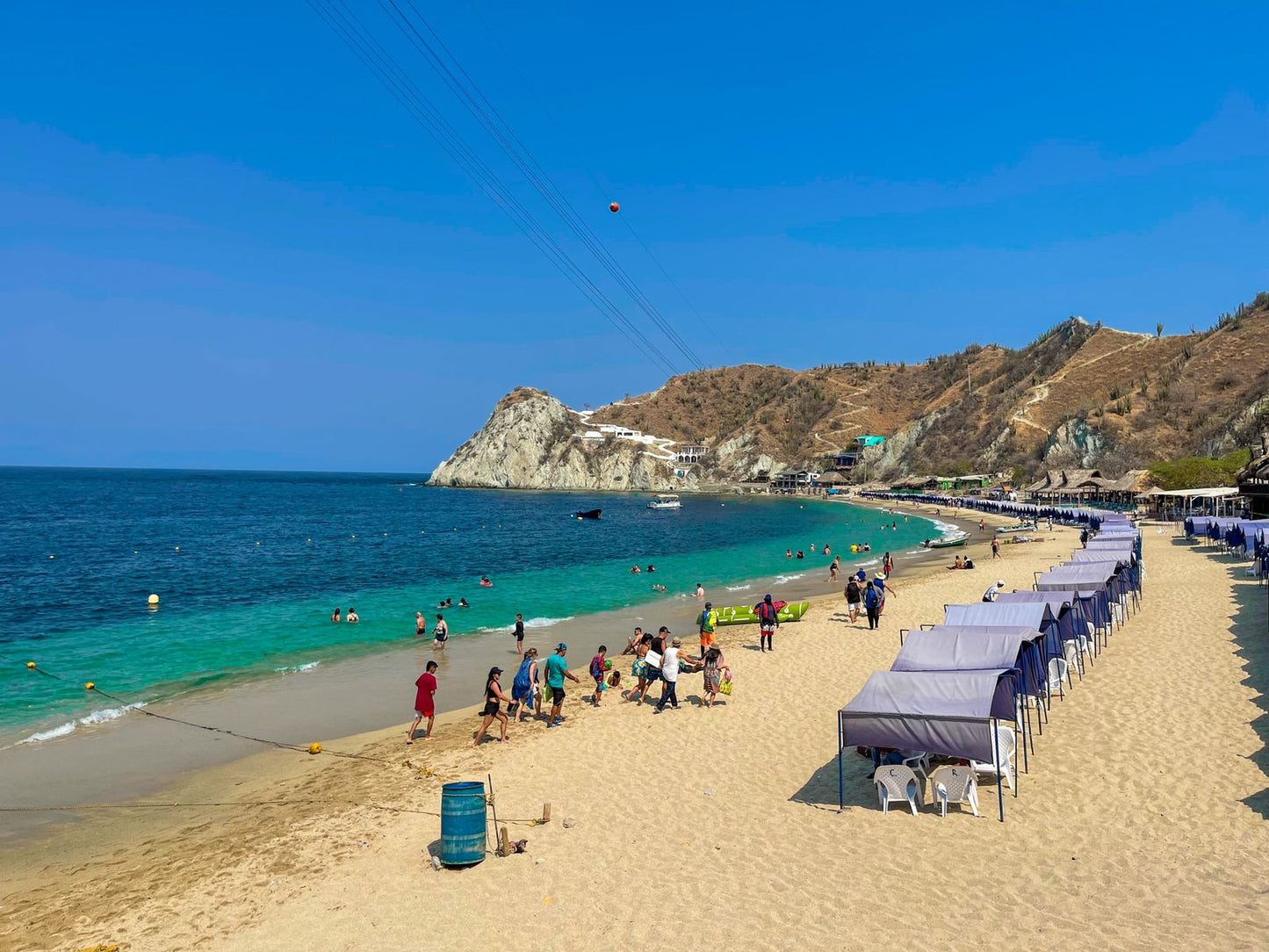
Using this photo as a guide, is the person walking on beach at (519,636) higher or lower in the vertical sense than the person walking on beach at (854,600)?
lower

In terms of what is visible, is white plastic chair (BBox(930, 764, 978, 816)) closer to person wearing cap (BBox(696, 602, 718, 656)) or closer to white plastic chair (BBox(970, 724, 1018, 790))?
white plastic chair (BBox(970, 724, 1018, 790))

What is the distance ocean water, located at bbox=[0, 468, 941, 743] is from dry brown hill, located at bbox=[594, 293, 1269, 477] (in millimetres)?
29645

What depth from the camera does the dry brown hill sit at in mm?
88438

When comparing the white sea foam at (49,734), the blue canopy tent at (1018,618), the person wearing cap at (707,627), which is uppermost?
the blue canopy tent at (1018,618)

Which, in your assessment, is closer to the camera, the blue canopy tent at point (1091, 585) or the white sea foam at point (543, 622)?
the blue canopy tent at point (1091, 585)

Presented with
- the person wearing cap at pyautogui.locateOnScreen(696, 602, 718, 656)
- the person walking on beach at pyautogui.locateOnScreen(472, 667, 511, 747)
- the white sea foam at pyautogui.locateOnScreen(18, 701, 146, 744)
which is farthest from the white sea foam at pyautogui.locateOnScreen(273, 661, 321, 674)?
the person wearing cap at pyautogui.locateOnScreen(696, 602, 718, 656)

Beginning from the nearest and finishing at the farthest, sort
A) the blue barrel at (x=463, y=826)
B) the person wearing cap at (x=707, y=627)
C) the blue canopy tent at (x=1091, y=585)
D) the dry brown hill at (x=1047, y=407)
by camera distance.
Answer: the blue barrel at (x=463, y=826) → the blue canopy tent at (x=1091, y=585) → the person wearing cap at (x=707, y=627) → the dry brown hill at (x=1047, y=407)

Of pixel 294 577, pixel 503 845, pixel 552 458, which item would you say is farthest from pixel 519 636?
pixel 552 458

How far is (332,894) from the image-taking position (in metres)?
9.38

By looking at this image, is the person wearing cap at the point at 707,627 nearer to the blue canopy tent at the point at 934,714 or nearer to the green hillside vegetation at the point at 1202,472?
the blue canopy tent at the point at 934,714

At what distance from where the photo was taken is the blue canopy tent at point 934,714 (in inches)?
395

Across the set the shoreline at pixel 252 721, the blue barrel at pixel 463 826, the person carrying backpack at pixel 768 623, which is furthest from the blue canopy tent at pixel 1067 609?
the blue barrel at pixel 463 826

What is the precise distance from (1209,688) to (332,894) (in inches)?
648

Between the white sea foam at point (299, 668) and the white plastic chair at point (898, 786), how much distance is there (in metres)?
18.1
